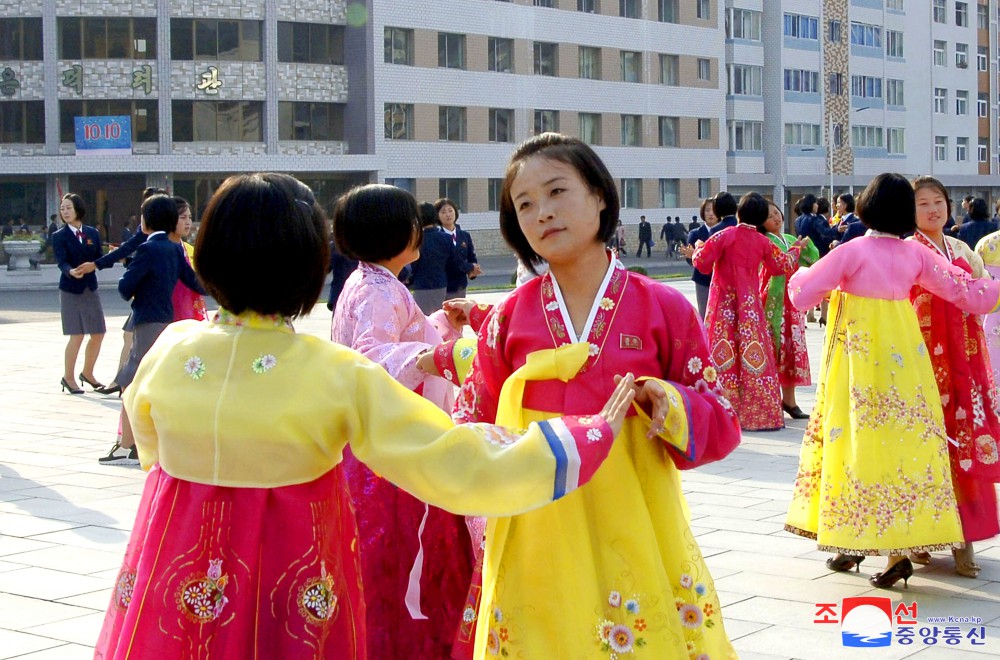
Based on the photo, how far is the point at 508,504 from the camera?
2705 millimetres

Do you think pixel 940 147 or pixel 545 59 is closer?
pixel 545 59

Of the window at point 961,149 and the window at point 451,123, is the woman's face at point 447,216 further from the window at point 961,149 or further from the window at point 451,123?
the window at point 961,149

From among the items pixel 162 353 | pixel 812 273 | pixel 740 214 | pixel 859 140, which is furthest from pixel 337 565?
pixel 859 140

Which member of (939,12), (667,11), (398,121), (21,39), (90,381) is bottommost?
(90,381)

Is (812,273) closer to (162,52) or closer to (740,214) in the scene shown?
(740,214)

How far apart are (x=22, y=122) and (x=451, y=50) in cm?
1389

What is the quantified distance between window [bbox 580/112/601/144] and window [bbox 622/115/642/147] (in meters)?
1.33

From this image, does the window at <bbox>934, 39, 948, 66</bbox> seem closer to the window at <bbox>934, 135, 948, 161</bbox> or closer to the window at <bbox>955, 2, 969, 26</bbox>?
the window at <bbox>955, 2, 969, 26</bbox>

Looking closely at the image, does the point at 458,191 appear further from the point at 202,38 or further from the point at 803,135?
the point at 803,135

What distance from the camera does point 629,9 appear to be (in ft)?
167

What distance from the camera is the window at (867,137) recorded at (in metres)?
60.5

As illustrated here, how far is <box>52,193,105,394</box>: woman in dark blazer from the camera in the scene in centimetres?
1183

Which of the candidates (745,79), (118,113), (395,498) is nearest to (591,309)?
(395,498)

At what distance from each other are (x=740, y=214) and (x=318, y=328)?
9.38 metres
